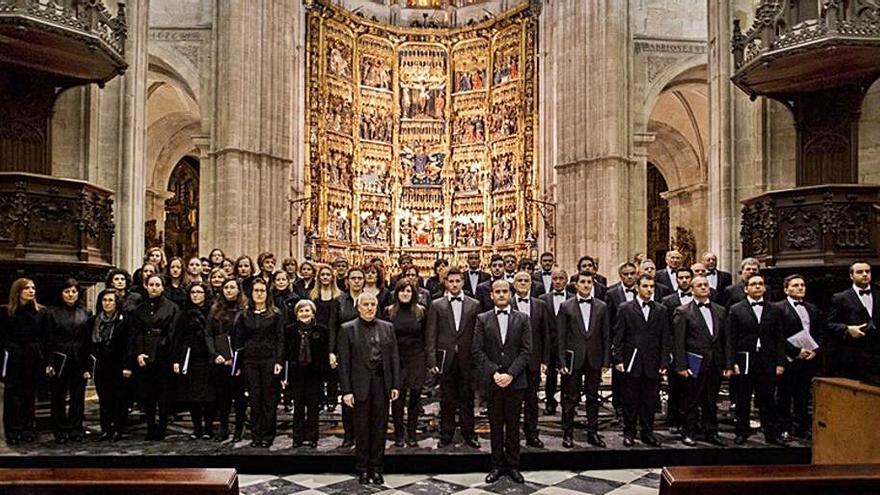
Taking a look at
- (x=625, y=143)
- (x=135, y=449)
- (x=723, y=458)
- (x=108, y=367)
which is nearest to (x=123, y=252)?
(x=108, y=367)

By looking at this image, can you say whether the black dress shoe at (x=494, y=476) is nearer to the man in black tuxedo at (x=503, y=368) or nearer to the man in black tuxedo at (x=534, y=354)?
the man in black tuxedo at (x=503, y=368)

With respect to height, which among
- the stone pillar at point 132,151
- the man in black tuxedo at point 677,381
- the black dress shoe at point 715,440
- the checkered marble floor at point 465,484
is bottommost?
the checkered marble floor at point 465,484

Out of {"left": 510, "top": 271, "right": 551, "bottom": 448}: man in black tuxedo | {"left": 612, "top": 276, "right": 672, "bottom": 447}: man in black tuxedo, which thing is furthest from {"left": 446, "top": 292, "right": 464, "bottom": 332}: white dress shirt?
{"left": 612, "top": 276, "right": 672, "bottom": 447}: man in black tuxedo

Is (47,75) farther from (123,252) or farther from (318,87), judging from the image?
(318,87)

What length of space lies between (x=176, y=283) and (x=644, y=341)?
15.5 feet

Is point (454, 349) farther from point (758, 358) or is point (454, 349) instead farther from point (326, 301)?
point (758, 358)

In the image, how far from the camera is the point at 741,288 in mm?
7988

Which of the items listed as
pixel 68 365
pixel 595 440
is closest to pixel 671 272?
pixel 595 440

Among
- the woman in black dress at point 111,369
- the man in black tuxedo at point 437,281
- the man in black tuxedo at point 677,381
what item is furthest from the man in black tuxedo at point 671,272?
the woman in black dress at point 111,369

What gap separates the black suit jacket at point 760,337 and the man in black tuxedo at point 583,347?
1.13 meters

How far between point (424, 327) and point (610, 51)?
13.2 metres

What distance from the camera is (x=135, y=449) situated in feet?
22.0

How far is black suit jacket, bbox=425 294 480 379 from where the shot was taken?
7.04 metres

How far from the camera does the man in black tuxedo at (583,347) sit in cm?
703
